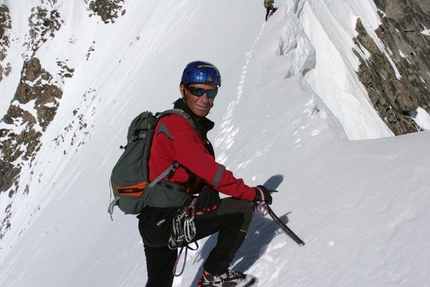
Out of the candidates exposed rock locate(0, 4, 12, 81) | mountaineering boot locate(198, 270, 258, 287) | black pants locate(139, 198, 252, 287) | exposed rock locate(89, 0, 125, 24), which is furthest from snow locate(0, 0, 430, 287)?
exposed rock locate(0, 4, 12, 81)

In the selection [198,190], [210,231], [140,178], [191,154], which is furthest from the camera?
[198,190]

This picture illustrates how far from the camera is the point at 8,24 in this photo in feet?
151

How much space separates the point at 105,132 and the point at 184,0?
33.9ft

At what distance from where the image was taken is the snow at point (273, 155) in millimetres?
2727

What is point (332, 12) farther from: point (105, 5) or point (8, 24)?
point (8, 24)

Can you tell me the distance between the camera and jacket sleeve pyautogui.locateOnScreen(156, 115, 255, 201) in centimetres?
263

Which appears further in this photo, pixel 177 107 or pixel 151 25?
pixel 151 25

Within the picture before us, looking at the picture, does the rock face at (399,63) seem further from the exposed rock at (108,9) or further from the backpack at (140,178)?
the exposed rock at (108,9)

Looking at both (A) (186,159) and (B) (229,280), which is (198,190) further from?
(B) (229,280)

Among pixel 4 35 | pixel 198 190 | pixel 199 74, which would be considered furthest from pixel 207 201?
pixel 4 35

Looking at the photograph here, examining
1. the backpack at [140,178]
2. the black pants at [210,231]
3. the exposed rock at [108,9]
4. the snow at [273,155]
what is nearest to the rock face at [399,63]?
the snow at [273,155]

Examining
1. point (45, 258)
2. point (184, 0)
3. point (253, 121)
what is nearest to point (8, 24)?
point (184, 0)

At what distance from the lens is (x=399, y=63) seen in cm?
1891

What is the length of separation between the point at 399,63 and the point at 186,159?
19.1m
